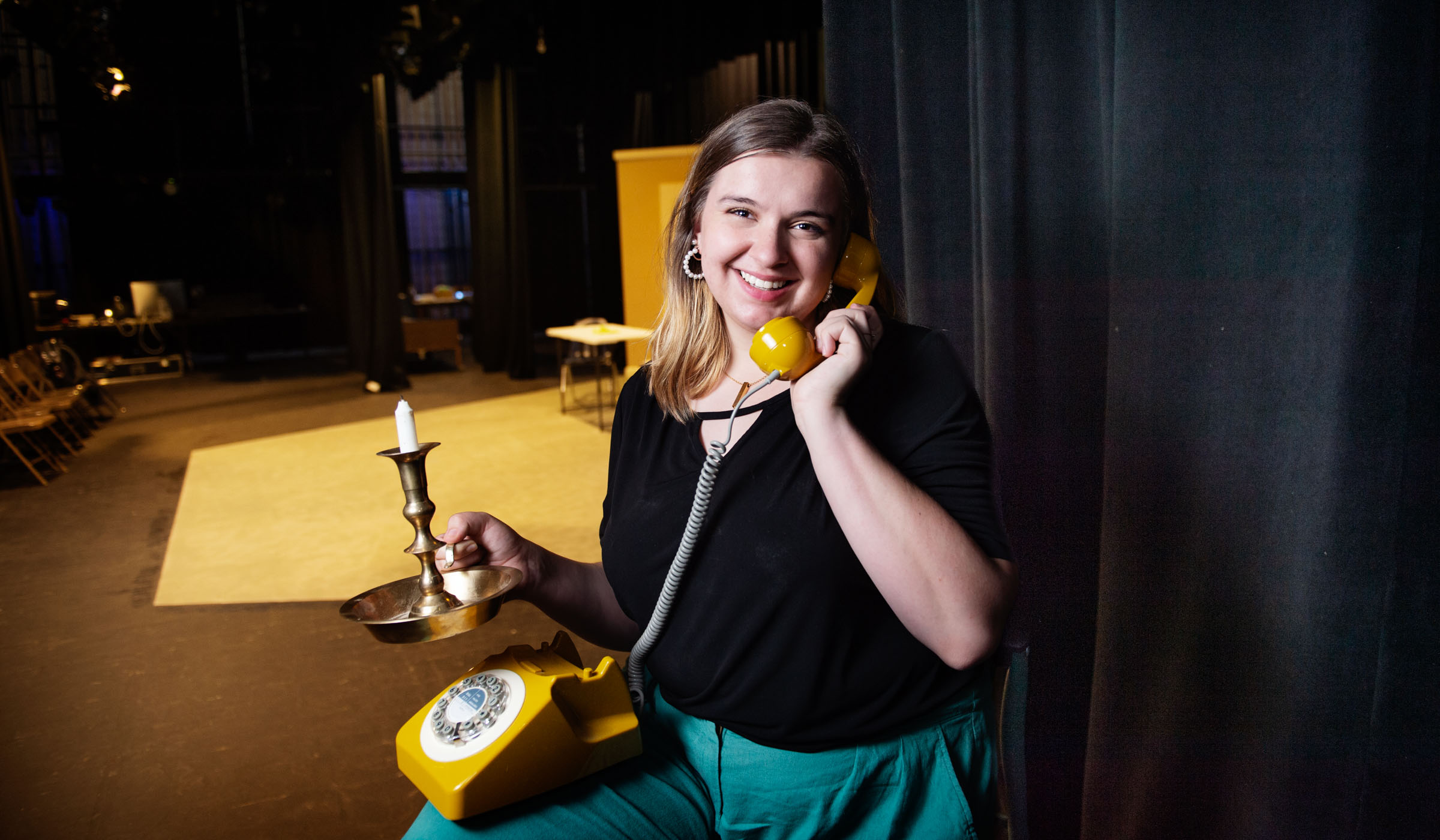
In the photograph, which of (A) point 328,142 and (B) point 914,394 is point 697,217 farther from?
(A) point 328,142

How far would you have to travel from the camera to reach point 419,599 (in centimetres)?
105

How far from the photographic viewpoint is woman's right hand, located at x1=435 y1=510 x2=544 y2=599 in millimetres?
1196

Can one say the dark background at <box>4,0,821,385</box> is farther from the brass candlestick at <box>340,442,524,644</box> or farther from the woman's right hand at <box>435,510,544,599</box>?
the brass candlestick at <box>340,442,524,644</box>

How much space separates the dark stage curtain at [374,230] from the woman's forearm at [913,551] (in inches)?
340

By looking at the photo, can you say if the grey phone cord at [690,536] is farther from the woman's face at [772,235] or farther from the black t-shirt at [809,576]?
the woman's face at [772,235]

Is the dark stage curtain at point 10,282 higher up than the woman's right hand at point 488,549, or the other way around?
the dark stage curtain at point 10,282

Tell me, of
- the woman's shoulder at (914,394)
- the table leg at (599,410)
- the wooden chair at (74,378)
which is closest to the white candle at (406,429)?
the woman's shoulder at (914,394)

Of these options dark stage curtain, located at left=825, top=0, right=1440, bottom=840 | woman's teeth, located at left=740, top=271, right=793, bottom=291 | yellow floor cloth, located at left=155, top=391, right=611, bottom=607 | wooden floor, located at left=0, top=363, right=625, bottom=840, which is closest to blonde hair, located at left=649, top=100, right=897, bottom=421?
woman's teeth, located at left=740, top=271, right=793, bottom=291

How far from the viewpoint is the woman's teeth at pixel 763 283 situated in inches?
47.7

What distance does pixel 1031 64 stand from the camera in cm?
145

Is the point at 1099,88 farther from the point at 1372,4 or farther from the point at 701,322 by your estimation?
the point at 701,322

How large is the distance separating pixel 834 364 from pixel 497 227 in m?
9.85

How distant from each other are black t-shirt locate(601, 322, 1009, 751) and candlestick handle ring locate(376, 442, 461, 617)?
12.2 inches

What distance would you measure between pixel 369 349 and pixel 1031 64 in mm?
8633
